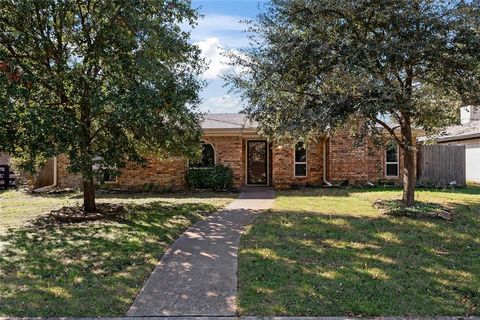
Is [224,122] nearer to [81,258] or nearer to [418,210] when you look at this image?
[418,210]

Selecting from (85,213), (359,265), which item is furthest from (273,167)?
(359,265)

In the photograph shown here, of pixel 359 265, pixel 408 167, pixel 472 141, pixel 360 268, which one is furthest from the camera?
pixel 472 141

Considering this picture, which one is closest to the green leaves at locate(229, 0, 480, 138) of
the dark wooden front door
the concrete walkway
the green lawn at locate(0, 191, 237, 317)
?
the concrete walkway

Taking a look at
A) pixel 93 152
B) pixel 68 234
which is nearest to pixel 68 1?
pixel 93 152

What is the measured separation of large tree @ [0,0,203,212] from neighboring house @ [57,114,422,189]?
7.17m

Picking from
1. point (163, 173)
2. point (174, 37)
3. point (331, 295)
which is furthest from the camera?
point (163, 173)

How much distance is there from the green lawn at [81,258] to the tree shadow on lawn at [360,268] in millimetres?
1640

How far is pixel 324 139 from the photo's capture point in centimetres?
1869

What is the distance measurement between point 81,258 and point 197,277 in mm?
2277

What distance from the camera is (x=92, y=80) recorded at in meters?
8.96

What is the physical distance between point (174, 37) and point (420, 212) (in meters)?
7.35

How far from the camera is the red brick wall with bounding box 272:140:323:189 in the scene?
701 inches

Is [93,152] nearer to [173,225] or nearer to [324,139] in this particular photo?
[173,225]

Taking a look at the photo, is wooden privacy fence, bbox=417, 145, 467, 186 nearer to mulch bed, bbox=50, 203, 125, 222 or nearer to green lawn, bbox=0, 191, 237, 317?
green lawn, bbox=0, 191, 237, 317
